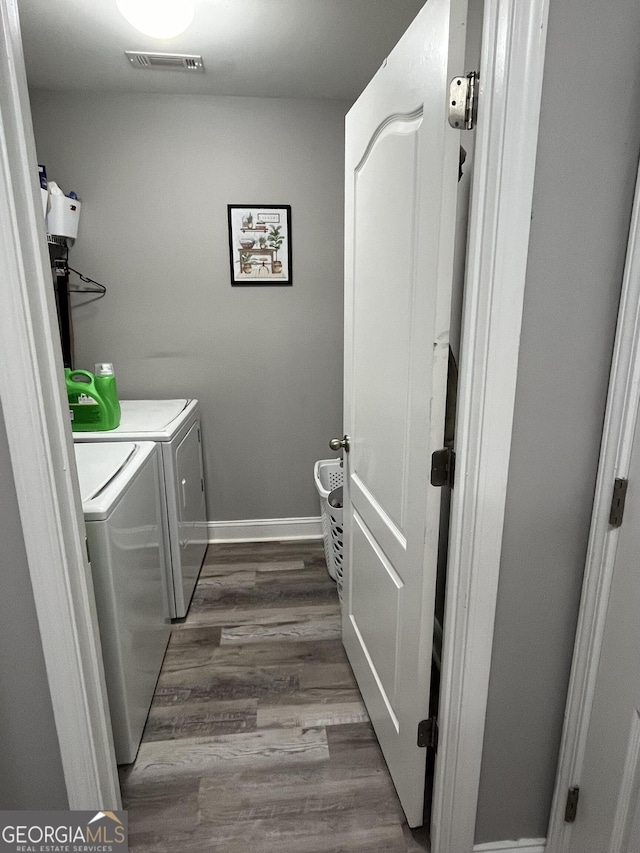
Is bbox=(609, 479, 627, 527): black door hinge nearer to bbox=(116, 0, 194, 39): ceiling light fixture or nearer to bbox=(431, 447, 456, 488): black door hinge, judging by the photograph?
bbox=(431, 447, 456, 488): black door hinge

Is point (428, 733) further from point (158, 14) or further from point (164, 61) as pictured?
point (164, 61)

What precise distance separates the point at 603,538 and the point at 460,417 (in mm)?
381

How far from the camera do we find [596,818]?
3.42 feet

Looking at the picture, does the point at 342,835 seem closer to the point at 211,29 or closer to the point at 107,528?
the point at 107,528

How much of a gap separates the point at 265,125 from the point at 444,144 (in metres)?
1.94

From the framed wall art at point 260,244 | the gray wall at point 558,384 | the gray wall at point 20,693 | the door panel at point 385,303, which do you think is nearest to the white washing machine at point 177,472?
the framed wall art at point 260,244

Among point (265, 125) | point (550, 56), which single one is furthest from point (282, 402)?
point (550, 56)

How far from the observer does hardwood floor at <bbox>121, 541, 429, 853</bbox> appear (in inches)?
51.9

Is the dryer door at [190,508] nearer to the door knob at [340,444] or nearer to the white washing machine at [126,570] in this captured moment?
the white washing machine at [126,570]

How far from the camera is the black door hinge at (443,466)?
1.04 metres

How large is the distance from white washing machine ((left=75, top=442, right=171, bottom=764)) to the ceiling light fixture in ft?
4.67

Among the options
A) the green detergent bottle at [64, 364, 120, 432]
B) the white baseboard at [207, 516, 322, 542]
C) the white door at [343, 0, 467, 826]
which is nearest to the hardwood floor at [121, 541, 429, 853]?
the white door at [343, 0, 467, 826]

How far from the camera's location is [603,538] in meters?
0.98

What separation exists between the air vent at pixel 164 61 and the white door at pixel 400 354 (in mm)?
1016
